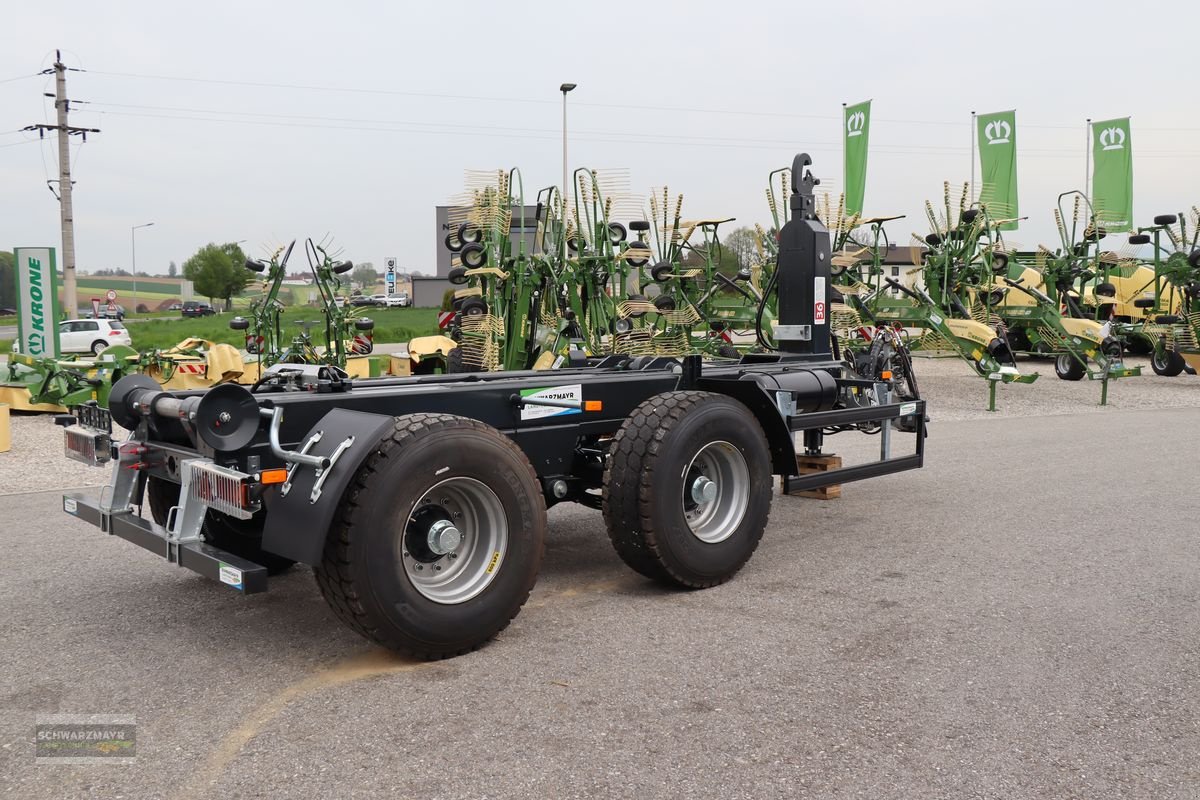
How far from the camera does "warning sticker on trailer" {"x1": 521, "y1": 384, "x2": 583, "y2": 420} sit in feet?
16.6

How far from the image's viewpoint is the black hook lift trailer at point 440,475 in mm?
3900

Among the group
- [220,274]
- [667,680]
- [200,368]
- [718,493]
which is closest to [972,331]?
[200,368]

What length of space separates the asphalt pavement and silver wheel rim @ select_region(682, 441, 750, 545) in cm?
35

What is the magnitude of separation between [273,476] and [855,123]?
22019 mm

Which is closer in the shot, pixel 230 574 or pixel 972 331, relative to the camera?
pixel 230 574

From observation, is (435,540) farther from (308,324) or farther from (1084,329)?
(1084,329)

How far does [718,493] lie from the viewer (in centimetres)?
541

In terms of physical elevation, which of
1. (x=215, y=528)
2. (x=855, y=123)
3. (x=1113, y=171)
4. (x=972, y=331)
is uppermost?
(x=855, y=123)

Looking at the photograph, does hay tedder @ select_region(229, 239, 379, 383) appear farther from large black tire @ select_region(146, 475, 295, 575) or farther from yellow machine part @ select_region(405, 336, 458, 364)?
large black tire @ select_region(146, 475, 295, 575)

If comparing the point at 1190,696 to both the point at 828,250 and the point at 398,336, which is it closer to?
the point at 828,250

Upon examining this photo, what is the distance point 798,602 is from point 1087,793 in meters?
2.05

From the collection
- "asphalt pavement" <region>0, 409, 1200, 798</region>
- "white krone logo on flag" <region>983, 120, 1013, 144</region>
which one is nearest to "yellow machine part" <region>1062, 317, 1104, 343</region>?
"white krone logo on flag" <region>983, 120, 1013, 144</region>

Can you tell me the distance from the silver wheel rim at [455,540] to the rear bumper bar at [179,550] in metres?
0.63

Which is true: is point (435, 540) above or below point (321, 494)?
below
